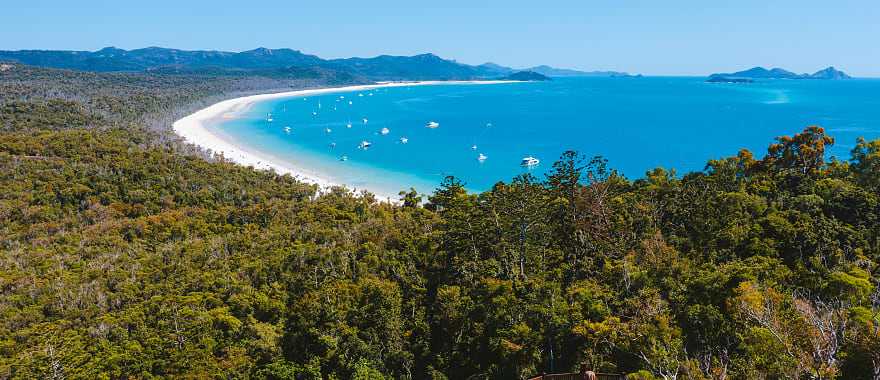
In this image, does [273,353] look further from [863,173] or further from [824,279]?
[863,173]

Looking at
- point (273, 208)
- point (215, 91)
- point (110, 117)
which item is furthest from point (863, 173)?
point (215, 91)

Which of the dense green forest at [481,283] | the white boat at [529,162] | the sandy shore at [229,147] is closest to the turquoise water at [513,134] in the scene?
the white boat at [529,162]

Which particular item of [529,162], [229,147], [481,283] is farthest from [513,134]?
[481,283]

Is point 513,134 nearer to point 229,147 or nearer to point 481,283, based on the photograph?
point 229,147

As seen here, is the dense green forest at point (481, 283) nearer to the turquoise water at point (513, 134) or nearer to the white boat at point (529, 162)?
the turquoise water at point (513, 134)

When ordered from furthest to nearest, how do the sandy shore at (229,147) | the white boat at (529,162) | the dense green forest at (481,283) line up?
1. the white boat at (529,162)
2. the sandy shore at (229,147)
3. the dense green forest at (481,283)

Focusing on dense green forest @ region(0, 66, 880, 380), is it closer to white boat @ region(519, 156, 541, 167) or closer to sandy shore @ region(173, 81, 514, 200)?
sandy shore @ region(173, 81, 514, 200)
